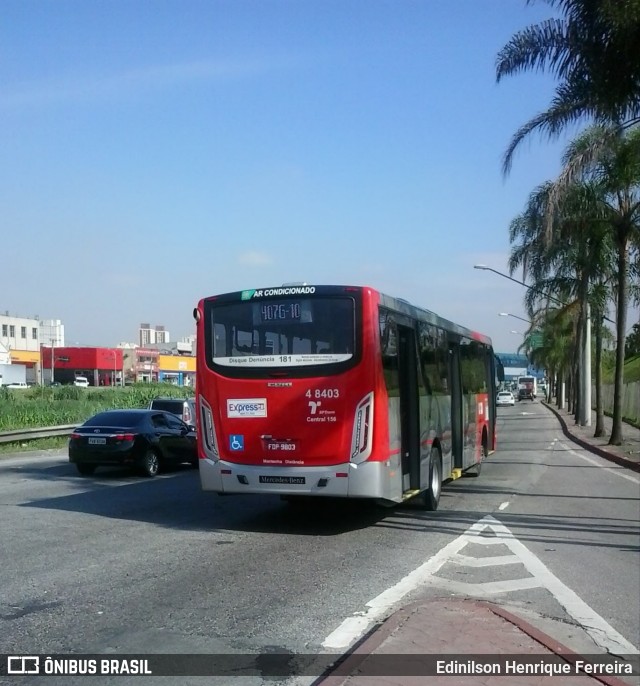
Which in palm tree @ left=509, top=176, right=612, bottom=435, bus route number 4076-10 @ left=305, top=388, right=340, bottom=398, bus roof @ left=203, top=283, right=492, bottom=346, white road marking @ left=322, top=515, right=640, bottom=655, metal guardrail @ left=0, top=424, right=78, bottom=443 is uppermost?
palm tree @ left=509, top=176, right=612, bottom=435

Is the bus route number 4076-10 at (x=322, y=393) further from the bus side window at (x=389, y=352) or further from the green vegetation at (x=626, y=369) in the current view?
the green vegetation at (x=626, y=369)

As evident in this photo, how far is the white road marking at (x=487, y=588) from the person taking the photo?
6.54m

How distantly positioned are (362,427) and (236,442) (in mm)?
1824

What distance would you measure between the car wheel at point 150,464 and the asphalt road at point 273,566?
2.55 metres

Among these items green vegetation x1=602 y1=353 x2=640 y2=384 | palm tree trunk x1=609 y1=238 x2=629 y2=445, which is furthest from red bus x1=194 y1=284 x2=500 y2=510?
green vegetation x1=602 y1=353 x2=640 y2=384

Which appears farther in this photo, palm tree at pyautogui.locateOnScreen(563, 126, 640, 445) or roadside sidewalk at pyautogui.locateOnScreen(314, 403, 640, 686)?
palm tree at pyautogui.locateOnScreen(563, 126, 640, 445)

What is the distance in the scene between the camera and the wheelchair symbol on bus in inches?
451

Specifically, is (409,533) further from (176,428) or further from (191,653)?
(176,428)

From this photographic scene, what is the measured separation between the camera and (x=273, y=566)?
358 inches

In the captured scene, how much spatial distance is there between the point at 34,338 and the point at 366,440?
112877mm

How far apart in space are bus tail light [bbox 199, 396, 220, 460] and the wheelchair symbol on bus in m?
0.25

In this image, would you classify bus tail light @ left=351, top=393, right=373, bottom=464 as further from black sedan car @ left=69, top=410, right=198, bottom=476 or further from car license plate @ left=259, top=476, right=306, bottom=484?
black sedan car @ left=69, top=410, right=198, bottom=476

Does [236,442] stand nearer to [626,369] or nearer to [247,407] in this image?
[247,407]

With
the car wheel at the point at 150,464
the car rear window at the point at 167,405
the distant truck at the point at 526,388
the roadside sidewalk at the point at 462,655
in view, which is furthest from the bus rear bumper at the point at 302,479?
→ the distant truck at the point at 526,388
